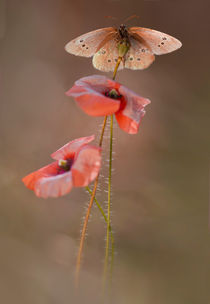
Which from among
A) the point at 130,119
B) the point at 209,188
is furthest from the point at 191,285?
the point at 130,119

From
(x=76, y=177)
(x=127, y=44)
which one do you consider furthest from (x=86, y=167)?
(x=127, y=44)

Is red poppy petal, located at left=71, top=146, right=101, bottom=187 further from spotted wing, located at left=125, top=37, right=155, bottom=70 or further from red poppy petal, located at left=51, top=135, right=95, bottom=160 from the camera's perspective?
spotted wing, located at left=125, top=37, right=155, bottom=70

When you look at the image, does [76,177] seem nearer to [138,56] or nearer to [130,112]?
[130,112]

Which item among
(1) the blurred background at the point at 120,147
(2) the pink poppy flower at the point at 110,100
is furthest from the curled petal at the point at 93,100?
(1) the blurred background at the point at 120,147

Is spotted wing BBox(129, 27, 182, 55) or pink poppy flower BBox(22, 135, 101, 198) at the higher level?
spotted wing BBox(129, 27, 182, 55)

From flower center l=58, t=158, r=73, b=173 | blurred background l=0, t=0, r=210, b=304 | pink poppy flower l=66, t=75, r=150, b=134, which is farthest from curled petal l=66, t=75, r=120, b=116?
blurred background l=0, t=0, r=210, b=304

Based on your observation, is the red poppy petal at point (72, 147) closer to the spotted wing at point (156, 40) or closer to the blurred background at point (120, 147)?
the spotted wing at point (156, 40)

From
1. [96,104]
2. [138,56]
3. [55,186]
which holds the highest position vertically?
[138,56]
